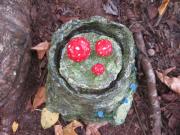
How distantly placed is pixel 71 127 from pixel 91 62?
2.37ft

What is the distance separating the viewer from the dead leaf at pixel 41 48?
10.3 ft

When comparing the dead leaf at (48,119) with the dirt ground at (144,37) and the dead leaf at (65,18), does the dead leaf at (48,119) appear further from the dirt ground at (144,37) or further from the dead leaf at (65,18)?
the dead leaf at (65,18)

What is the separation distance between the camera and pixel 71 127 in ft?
10.2

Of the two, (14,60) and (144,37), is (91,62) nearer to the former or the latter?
(14,60)

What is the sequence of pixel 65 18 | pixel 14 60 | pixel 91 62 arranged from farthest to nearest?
pixel 65 18 → pixel 14 60 → pixel 91 62

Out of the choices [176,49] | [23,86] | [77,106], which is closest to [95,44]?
[77,106]

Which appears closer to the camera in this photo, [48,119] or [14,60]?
[14,60]

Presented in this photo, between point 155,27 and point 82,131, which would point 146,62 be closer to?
point 155,27

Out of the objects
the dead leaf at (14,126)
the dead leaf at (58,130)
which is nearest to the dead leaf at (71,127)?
the dead leaf at (58,130)

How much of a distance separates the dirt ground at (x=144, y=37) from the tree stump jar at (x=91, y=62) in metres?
0.38

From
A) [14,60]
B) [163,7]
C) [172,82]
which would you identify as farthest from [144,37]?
[14,60]

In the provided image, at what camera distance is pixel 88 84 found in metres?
2.56

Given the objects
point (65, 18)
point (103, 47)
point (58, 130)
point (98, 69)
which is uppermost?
point (65, 18)

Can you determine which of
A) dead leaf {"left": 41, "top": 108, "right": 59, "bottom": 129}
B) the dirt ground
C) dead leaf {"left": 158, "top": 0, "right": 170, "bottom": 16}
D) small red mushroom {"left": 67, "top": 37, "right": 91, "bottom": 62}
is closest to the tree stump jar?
small red mushroom {"left": 67, "top": 37, "right": 91, "bottom": 62}
